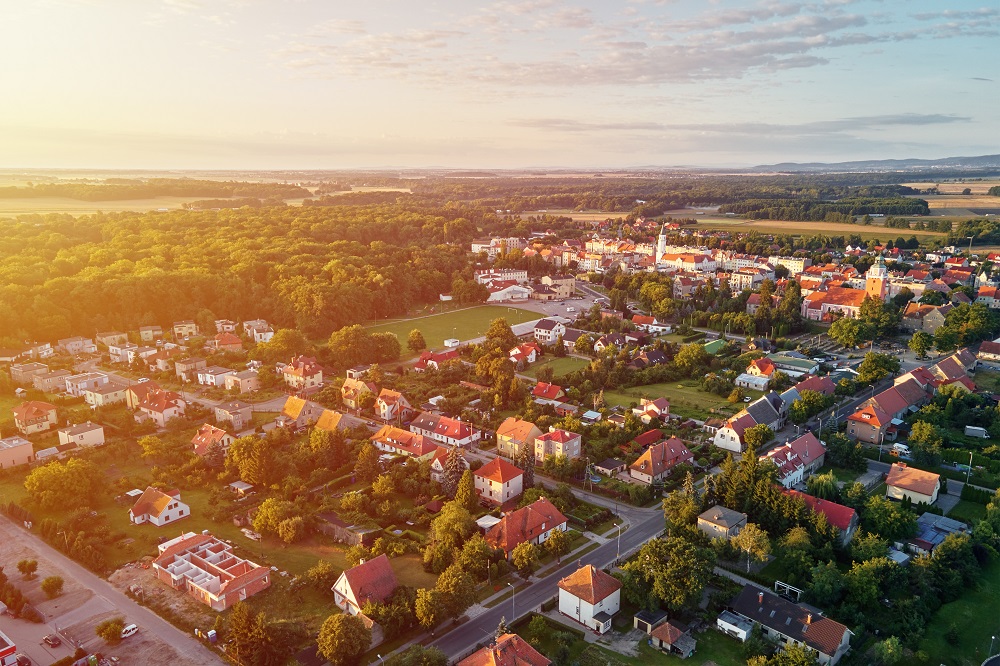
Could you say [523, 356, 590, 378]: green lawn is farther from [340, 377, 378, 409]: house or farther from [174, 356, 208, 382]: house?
[174, 356, 208, 382]: house

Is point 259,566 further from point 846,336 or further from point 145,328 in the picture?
point 846,336

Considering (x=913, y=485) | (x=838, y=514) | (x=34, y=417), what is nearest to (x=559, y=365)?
(x=913, y=485)

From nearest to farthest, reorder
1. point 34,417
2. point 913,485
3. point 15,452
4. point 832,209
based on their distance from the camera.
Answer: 1. point 913,485
2. point 15,452
3. point 34,417
4. point 832,209

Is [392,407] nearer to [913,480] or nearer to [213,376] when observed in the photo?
[213,376]

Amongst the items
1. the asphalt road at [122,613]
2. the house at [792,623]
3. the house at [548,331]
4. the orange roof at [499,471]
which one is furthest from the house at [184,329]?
the house at [792,623]

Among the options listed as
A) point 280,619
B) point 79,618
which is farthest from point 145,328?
point 280,619

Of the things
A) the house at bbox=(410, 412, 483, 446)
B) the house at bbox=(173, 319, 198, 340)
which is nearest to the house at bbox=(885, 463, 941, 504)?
the house at bbox=(410, 412, 483, 446)

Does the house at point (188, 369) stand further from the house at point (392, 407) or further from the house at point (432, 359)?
the house at point (392, 407)
